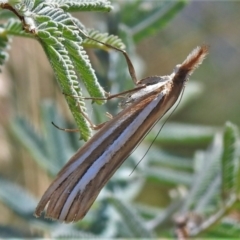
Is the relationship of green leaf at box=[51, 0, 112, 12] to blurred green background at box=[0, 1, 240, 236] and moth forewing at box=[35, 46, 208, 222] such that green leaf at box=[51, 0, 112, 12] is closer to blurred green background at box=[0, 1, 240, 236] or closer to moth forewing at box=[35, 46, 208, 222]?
moth forewing at box=[35, 46, 208, 222]

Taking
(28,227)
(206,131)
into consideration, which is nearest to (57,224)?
(28,227)

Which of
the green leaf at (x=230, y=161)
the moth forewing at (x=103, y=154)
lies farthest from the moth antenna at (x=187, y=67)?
the green leaf at (x=230, y=161)

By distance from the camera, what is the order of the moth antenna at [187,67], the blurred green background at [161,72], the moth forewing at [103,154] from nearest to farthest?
the moth forewing at [103,154] → the moth antenna at [187,67] → the blurred green background at [161,72]

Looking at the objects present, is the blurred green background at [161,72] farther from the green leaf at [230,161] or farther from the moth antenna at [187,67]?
the moth antenna at [187,67]

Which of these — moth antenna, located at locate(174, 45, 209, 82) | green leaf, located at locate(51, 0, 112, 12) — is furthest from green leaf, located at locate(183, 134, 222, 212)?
green leaf, located at locate(51, 0, 112, 12)

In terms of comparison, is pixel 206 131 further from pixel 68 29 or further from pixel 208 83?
pixel 208 83

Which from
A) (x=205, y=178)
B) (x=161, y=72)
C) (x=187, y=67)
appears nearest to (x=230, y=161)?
(x=205, y=178)
